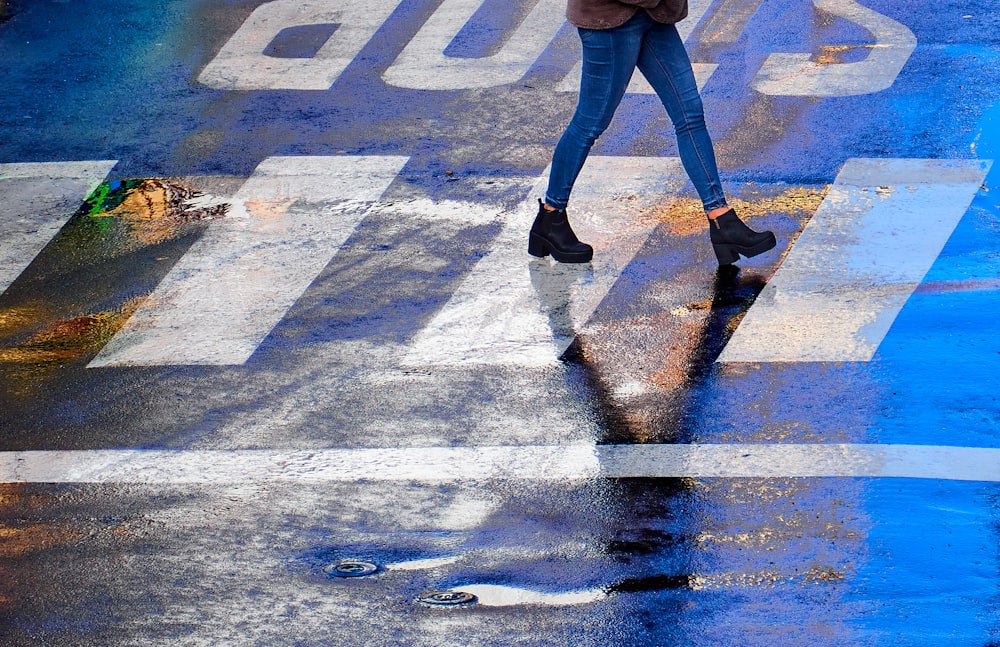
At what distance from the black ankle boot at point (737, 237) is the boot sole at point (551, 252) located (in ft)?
2.16

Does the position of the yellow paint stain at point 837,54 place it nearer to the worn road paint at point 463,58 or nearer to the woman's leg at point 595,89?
the worn road paint at point 463,58

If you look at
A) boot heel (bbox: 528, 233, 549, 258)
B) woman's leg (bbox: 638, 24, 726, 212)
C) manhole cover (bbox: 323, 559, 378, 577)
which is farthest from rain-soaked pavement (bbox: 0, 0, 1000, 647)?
woman's leg (bbox: 638, 24, 726, 212)

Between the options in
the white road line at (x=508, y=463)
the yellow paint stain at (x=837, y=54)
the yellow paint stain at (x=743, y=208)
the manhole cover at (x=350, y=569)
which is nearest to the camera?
the manhole cover at (x=350, y=569)

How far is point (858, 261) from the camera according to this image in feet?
21.7

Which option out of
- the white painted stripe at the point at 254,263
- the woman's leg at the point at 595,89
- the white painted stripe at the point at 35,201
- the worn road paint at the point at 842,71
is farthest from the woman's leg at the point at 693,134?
the white painted stripe at the point at 35,201

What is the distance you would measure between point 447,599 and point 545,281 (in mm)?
2497

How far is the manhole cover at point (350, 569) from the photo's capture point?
466cm

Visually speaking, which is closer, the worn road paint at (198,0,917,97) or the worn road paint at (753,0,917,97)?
the worn road paint at (753,0,917,97)

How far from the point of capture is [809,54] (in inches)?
366

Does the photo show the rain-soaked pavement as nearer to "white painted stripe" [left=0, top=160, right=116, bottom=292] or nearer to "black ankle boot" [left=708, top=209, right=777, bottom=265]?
"white painted stripe" [left=0, top=160, right=116, bottom=292]

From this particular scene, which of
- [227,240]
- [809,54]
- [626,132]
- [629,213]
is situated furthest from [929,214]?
[227,240]

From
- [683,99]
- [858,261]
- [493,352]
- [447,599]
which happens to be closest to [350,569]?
[447,599]

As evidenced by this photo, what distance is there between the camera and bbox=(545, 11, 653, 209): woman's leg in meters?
6.36

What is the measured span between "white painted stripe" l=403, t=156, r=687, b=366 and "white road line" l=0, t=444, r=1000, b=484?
768 mm
